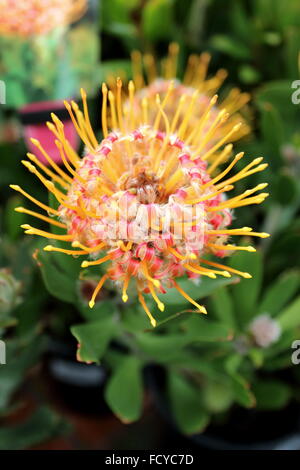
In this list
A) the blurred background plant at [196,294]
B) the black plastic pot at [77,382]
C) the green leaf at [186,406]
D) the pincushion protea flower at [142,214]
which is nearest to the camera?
the pincushion protea flower at [142,214]

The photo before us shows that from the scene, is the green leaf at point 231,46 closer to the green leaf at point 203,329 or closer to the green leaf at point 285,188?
the green leaf at point 285,188

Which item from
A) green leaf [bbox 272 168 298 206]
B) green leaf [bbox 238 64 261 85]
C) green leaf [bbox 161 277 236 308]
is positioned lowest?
green leaf [bbox 161 277 236 308]

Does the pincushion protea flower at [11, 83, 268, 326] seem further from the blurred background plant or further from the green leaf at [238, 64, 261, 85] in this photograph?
the green leaf at [238, 64, 261, 85]

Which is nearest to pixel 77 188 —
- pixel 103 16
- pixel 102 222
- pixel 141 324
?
pixel 102 222

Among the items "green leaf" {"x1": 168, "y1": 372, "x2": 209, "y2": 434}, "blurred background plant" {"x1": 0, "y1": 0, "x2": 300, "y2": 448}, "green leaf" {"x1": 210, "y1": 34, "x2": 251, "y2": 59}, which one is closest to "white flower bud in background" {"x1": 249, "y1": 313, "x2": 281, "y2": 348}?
"blurred background plant" {"x1": 0, "y1": 0, "x2": 300, "y2": 448}

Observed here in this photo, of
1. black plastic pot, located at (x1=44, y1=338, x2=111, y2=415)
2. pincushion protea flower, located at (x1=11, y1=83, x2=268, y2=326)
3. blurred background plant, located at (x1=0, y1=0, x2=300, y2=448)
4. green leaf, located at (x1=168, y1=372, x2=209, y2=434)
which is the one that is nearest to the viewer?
pincushion protea flower, located at (x1=11, y1=83, x2=268, y2=326)
